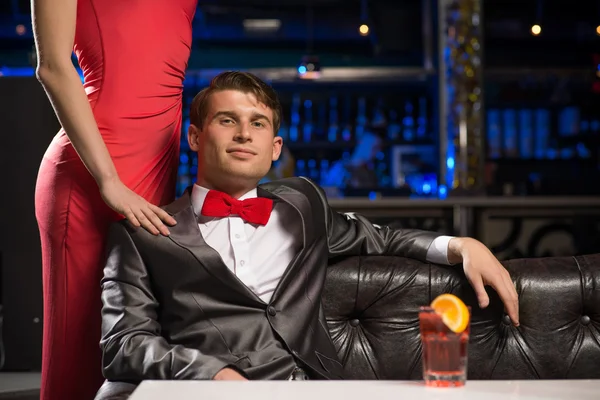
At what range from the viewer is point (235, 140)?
1845mm

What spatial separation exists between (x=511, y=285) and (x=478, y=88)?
477 cm

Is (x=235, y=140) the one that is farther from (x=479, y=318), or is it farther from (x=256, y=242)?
(x=479, y=318)

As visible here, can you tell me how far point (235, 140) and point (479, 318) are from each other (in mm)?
714

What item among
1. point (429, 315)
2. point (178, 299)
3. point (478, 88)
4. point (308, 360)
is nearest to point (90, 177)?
point (178, 299)

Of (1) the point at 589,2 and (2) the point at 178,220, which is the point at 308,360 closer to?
(2) the point at 178,220

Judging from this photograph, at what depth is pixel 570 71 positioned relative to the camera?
23.7 ft

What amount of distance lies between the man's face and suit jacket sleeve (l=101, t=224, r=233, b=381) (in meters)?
0.26

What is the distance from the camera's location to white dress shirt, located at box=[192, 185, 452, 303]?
1.83 meters

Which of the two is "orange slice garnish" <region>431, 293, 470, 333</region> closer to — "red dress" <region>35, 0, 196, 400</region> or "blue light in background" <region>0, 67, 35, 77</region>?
"red dress" <region>35, 0, 196, 400</region>

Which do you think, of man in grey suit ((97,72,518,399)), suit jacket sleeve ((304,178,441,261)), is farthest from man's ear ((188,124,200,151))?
suit jacket sleeve ((304,178,441,261))

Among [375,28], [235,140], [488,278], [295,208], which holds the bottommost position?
[488,278]

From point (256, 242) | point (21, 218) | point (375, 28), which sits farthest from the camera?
point (375, 28)

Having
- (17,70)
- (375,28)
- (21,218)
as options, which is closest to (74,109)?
(21,218)

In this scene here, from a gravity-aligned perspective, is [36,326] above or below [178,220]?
below
